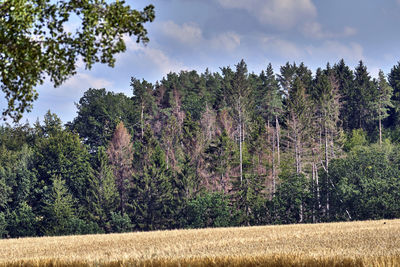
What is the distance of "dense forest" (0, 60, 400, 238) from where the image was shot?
203 feet

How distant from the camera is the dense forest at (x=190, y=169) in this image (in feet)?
203

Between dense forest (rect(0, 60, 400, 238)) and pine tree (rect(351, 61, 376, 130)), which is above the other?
pine tree (rect(351, 61, 376, 130))

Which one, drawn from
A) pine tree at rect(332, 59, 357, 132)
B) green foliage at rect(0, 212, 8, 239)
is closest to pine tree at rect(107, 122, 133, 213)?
green foliage at rect(0, 212, 8, 239)

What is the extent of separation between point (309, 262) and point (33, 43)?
30.5 feet

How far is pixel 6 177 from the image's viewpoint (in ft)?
234

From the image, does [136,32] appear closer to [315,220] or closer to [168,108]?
[315,220]

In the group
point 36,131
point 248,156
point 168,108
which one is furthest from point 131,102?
point 248,156

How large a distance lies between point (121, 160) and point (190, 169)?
13.3 metres

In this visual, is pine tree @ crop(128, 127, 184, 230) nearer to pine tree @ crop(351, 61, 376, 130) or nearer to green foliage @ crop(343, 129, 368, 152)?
green foliage @ crop(343, 129, 368, 152)

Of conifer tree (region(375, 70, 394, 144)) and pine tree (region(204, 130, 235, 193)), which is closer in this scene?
pine tree (region(204, 130, 235, 193))

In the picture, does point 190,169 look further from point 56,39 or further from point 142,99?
point 56,39

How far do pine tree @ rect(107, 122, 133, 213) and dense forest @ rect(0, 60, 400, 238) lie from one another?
205 mm

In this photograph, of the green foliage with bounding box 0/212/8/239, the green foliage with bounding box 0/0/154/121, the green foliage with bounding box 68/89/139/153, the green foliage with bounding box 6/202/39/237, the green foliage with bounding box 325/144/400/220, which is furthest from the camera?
the green foliage with bounding box 68/89/139/153

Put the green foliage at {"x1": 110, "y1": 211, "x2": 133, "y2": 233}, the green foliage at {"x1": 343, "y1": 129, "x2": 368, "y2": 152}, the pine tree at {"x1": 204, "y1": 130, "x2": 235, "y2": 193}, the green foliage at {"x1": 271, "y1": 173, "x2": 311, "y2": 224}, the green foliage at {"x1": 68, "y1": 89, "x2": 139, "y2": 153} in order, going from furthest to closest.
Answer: the green foliage at {"x1": 343, "y1": 129, "x2": 368, "y2": 152}
the green foliage at {"x1": 68, "y1": 89, "x2": 139, "y2": 153}
the pine tree at {"x1": 204, "y1": 130, "x2": 235, "y2": 193}
the green foliage at {"x1": 110, "y1": 211, "x2": 133, "y2": 233}
the green foliage at {"x1": 271, "y1": 173, "x2": 311, "y2": 224}
